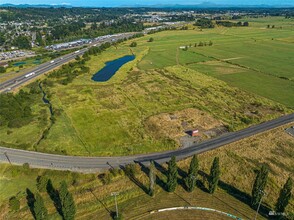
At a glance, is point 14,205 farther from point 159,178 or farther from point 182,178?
point 182,178

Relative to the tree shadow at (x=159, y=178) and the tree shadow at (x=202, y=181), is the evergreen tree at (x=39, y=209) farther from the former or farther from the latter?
the tree shadow at (x=202, y=181)

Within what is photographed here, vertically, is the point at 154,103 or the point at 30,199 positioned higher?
the point at 154,103

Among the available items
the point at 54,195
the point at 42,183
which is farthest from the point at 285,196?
the point at 42,183

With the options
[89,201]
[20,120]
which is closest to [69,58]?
[20,120]

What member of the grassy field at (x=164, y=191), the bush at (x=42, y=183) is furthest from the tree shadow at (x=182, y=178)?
the bush at (x=42, y=183)

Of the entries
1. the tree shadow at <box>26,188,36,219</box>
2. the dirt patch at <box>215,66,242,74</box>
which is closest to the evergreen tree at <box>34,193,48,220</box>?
the tree shadow at <box>26,188,36,219</box>

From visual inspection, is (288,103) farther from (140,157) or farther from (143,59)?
(143,59)
